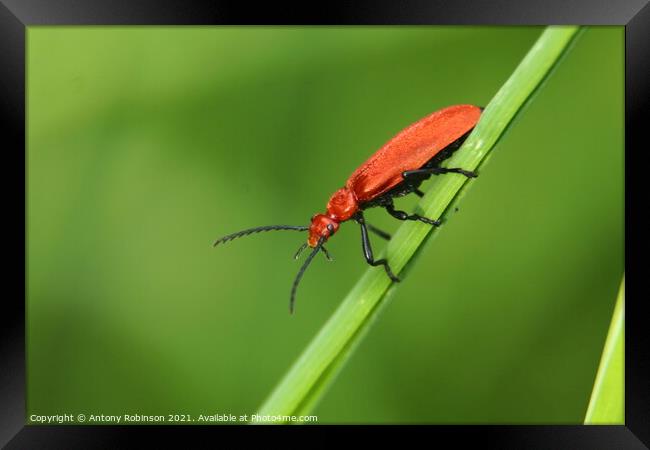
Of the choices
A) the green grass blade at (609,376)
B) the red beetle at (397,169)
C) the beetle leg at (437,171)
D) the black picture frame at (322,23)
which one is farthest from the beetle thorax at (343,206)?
the green grass blade at (609,376)

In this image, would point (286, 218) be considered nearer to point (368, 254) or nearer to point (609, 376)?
point (368, 254)

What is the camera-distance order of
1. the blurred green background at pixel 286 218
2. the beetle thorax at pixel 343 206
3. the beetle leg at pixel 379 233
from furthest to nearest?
the beetle leg at pixel 379 233 → the blurred green background at pixel 286 218 → the beetle thorax at pixel 343 206

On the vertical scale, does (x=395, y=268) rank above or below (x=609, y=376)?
above

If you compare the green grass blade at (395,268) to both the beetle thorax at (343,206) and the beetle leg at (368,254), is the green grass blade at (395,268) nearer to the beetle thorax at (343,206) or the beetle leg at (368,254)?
the beetle leg at (368,254)

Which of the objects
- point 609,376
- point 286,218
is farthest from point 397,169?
point 609,376

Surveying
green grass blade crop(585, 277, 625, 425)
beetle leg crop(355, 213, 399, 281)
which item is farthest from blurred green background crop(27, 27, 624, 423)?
green grass blade crop(585, 277, 625, 425)

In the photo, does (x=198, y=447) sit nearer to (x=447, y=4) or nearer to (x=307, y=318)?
(x=307, y=318)

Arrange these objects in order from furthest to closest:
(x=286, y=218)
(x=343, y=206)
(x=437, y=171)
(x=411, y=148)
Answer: (x=286, y=218), (x=343, y=206), (x=411, y=148), (x=437, y=171)
